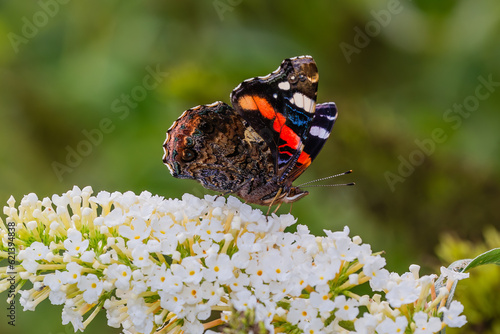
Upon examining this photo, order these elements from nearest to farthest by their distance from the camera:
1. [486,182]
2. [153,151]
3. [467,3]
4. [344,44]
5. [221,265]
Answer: [221,265] → [486,182] → [153,151] → [467,3] → [344,44]

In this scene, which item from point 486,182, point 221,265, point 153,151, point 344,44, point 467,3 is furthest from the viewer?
point 344,44

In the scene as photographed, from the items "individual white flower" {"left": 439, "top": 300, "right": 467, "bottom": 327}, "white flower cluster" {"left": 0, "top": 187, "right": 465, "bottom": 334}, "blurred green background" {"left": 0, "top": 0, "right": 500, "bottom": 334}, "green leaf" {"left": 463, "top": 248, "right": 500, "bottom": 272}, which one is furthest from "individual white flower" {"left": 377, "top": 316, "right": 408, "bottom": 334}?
"blurred green background" {"left": 0, "top": 0, "right": 500, "bottom": 334}

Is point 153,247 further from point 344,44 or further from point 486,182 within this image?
point 344,44

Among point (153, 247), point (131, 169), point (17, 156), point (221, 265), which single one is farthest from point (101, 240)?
point (17, 156)

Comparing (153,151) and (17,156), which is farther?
(17,156)

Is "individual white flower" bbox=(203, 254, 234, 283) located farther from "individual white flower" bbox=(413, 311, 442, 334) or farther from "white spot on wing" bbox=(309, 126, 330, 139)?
"white spot on wing" bbox=(309, 126, 330, 139)
